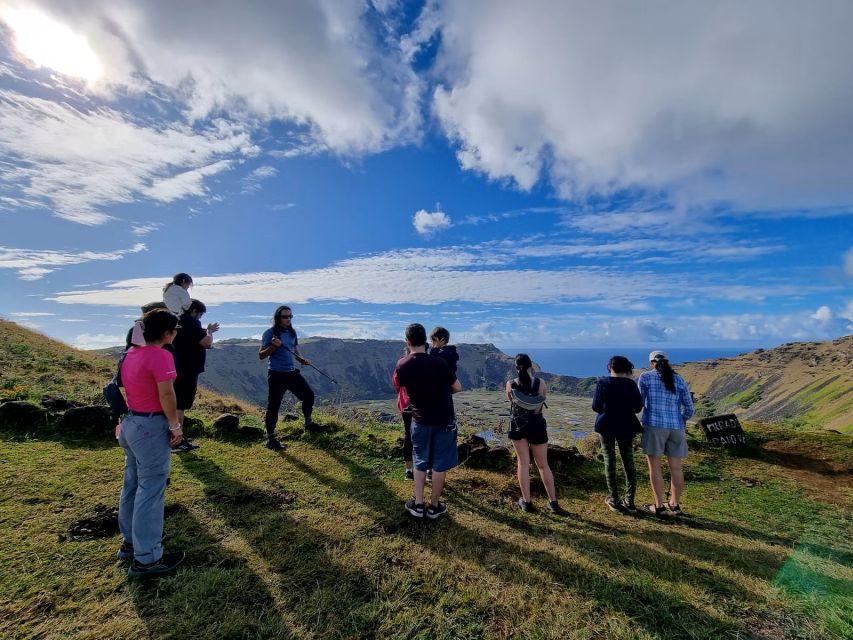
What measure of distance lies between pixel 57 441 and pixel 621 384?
436 inches

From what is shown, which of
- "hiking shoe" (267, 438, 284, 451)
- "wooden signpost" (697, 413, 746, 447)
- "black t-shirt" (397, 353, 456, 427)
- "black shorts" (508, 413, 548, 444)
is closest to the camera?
"black t-shirt" (397, 353, 456, 427)

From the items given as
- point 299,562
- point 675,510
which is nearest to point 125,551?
point 299,562

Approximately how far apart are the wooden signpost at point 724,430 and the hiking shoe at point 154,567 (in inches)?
438

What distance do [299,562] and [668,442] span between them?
6.00 m

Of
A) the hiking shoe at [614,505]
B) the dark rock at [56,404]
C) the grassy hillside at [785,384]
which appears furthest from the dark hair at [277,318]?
the grassy hillside at [785,384]

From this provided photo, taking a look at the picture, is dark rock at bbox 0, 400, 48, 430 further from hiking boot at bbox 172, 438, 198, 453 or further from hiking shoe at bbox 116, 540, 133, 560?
hiking shoe at bbox 116, 540, 133, 560

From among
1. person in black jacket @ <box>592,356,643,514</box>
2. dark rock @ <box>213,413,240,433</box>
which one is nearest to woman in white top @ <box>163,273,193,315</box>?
dark rock @ <box>213,413,240,433</box>

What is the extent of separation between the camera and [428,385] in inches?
210

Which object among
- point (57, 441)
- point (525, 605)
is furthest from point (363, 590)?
point (57, 441)

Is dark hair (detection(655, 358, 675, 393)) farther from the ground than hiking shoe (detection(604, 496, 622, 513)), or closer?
farther from the ground

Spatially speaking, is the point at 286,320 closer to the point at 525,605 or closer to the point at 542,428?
the point at 542,428

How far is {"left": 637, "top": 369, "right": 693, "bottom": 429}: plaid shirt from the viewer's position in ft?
21.0

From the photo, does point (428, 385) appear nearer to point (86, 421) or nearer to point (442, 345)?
point (442, 345)

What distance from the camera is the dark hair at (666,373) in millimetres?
6395
